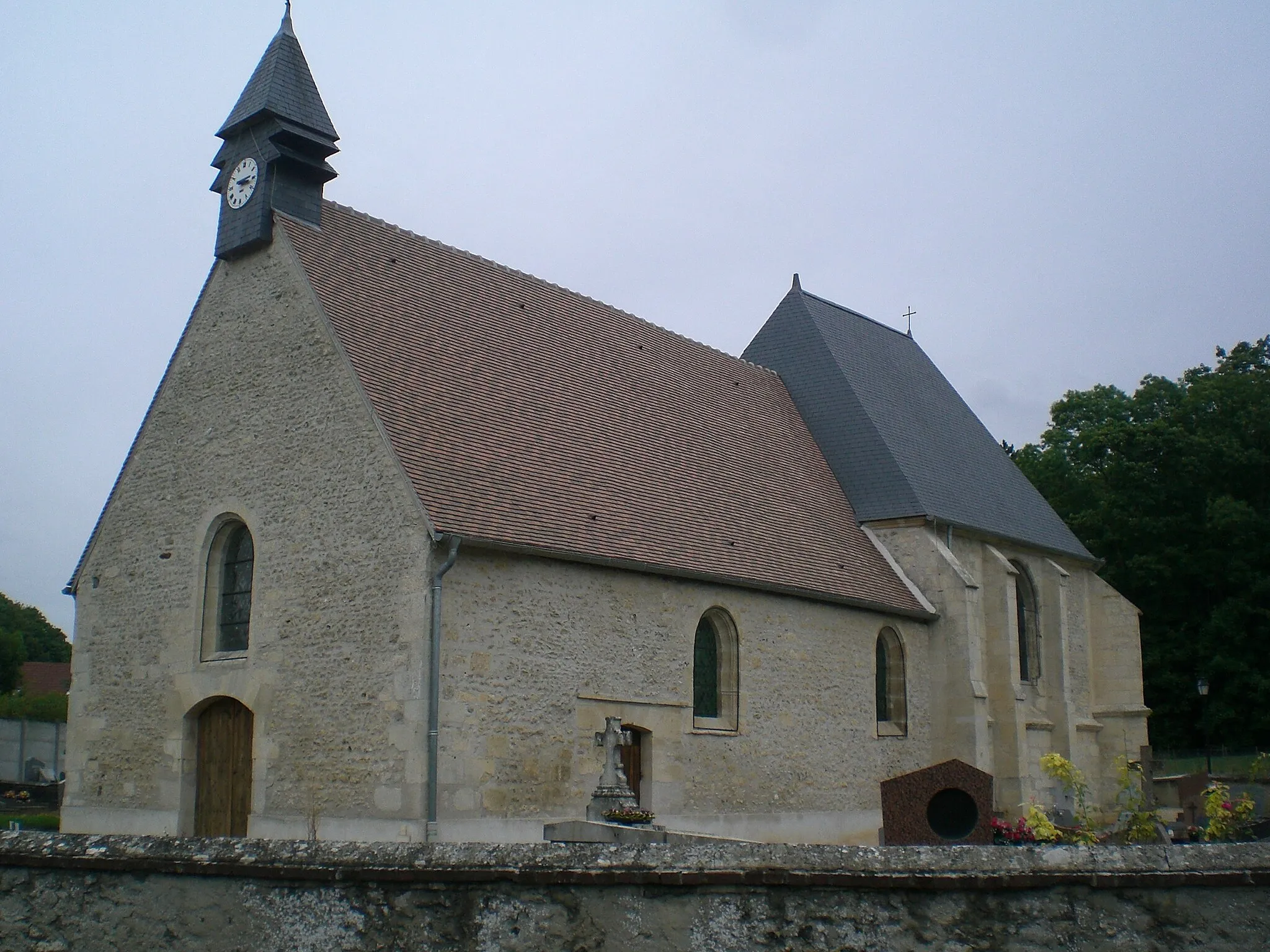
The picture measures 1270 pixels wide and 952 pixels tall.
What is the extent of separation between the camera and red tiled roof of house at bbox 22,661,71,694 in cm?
5475

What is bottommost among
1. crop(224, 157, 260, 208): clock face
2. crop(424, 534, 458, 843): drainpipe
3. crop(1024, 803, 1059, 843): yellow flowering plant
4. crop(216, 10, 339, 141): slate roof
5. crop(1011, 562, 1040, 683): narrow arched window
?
crop(1024, 803, 1059, 843): yellow flowering plant

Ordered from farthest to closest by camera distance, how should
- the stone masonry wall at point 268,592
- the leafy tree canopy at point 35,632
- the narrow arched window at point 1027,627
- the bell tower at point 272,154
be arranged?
the leafy tree canopy at point 35,632 < the narrow arched window at point 1027,627 < the bell tower at point 272,154 < the stone masonry wall at point 268,592

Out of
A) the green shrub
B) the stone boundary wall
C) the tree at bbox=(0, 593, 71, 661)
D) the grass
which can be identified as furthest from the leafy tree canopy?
the stone boundary wall

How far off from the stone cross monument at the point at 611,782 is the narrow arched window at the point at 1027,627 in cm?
1186

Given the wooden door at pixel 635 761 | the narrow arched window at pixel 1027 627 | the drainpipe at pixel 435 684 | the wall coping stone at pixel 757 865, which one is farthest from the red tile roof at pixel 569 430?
the wall coping stone at pixel 757 865

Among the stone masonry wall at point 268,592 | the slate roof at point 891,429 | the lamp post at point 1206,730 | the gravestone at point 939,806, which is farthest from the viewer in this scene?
the lamp post at point 1206,730

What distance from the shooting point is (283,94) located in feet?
52.3

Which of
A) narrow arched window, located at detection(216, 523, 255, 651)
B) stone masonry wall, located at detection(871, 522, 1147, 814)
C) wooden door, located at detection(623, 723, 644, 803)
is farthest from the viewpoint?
stone masonry wall, located at detection(871, 522, 1147, 814)

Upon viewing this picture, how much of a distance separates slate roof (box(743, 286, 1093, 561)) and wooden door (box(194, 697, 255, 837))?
11.0m

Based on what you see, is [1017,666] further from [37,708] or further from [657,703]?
[37,708]

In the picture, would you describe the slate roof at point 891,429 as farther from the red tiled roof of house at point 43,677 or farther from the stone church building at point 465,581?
the red tiled roof of house at point 43,677

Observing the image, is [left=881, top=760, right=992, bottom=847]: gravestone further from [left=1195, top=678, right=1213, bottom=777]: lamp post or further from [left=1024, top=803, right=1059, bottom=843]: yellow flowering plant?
[left=1195, top=678, right=1213, bottom=777]: lamp post

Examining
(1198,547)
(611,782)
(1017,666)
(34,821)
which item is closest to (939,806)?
(611,782)

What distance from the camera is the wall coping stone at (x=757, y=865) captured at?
4.54 meters
